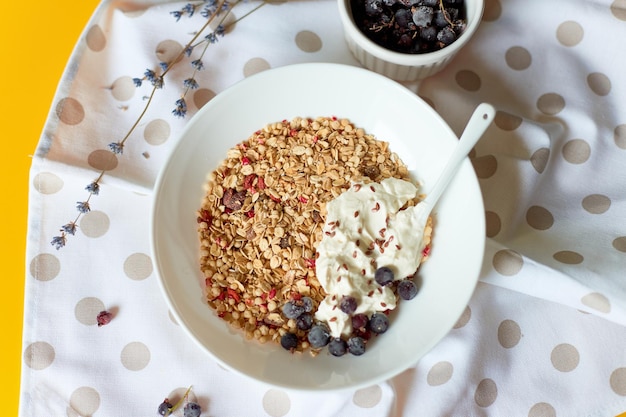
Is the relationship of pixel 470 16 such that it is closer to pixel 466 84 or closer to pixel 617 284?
pixel 466 84

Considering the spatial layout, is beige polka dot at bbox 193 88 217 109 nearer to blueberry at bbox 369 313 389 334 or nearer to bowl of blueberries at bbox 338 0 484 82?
bowl of blueberries at bbox 338 0 484 82

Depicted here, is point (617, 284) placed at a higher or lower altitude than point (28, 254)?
lower

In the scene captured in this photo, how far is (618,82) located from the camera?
1.09 m

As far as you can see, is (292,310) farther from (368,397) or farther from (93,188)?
(93,188)

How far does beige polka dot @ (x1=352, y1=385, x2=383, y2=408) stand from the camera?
1.04 metres

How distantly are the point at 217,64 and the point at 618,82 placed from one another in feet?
2.42

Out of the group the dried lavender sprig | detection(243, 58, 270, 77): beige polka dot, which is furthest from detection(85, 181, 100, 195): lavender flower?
detection(243, 58, 270, 77): beige polka dot

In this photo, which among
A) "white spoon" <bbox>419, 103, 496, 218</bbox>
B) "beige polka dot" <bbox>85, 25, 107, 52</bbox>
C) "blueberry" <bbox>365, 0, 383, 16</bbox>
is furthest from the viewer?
"beige polka dot" <bbox>85, 25, 107, 52</bbox>

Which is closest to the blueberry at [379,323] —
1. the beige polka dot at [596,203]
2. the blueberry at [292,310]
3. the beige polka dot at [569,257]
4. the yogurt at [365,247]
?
the yogurt at [365,247]

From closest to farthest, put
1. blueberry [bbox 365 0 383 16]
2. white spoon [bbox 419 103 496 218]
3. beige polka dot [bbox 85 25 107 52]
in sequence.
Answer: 1. white spoon [bbox 419 103 496 218]
2. blueberry [bbox 365 0 383 16]
3. beige polka dot [bbox 85 25 107 52]

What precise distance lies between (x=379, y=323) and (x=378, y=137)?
0.32 meters

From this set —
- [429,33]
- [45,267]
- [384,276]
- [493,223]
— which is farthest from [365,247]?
[45,267]

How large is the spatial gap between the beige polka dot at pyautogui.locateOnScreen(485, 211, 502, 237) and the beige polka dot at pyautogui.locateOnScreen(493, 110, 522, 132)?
16 cm

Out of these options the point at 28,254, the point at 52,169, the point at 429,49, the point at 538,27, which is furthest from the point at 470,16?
the point at 28,254
